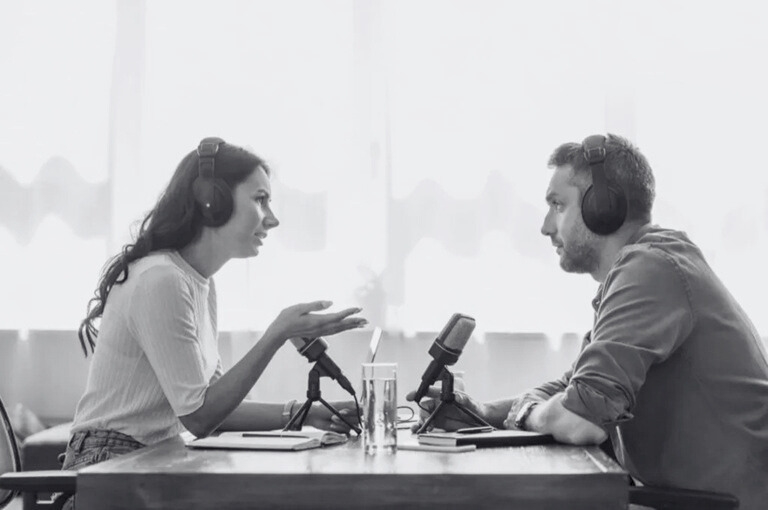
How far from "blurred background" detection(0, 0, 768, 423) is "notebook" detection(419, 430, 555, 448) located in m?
1.30

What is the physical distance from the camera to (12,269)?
301 centimetres

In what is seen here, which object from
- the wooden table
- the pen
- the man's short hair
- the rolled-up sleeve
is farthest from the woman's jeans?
the man's short hair

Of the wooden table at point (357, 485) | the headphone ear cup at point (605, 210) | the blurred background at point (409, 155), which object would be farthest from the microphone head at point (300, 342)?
the blurred background at point (409, 155)

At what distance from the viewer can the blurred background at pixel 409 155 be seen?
2869 millimetres

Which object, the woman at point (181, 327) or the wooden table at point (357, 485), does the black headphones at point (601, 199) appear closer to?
the woman at point (181, 327)

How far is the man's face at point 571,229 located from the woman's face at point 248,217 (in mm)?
658

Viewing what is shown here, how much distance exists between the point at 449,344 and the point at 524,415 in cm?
20

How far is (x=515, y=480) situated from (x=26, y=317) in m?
2.24

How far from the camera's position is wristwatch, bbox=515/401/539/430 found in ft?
5.64

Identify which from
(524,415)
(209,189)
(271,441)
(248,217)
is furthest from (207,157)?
(524,415)

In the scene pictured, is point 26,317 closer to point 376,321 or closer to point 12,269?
point 12,269

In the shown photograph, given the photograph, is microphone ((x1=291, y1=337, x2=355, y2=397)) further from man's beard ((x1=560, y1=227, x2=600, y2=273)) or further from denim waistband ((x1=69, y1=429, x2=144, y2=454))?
man's beard ((x1=560, y1=227, x2=600, y2=273))

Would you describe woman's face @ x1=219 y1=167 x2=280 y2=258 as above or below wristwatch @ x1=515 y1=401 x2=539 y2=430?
above

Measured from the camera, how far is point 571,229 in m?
1.94
